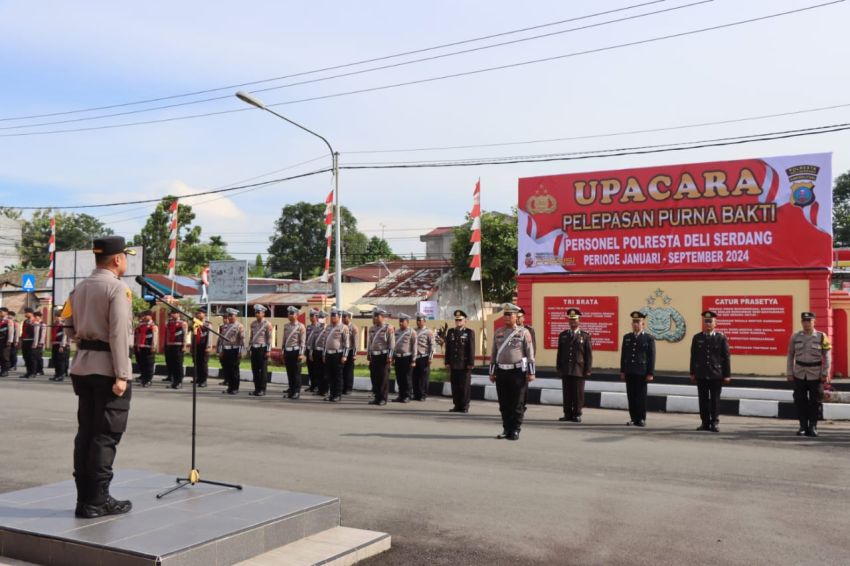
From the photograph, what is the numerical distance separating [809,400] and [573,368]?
3.56 metres

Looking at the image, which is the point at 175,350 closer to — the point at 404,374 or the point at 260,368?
the point at 260,368

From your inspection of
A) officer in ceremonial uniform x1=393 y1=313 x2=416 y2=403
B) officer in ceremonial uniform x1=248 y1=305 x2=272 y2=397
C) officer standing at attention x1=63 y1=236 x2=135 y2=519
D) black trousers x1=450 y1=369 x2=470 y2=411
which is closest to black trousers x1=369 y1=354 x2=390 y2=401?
officer in ceremonial uniform x1=393 y1=313 x2=416 y2=403

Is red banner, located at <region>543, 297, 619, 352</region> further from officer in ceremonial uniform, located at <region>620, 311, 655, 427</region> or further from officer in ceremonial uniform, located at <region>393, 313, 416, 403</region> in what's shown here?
officer in ceremonial uniform, located at <region>620, 311, 655, 427</region>

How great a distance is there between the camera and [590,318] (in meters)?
21.4

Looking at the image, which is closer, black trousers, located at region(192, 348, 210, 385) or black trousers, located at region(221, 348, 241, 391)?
black trousers, located at region(221, 348, 241, 391)

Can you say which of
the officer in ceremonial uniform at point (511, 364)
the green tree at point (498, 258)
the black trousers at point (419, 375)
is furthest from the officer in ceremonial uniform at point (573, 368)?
the green tree at point (498, 258)

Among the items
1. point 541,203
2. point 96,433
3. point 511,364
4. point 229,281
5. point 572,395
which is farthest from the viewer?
point 229,281

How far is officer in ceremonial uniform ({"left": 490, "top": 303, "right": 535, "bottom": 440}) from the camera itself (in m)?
10.6

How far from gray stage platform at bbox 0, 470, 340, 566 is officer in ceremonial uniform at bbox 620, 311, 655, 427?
779cm

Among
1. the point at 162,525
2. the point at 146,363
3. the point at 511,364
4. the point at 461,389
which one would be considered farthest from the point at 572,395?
the point at 146,363

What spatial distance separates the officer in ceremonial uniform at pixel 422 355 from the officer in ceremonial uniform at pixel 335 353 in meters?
1.48

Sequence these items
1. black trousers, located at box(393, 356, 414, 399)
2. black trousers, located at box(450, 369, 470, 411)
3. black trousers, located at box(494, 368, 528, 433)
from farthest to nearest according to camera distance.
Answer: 1. black trousers, located at box(393, 356, 414, 399)
2. black trousers, located at box(450, 369, 470, 411)
3. black trousers, located at box(494, 368, 528, 433)

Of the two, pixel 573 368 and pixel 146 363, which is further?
pixel 146 363

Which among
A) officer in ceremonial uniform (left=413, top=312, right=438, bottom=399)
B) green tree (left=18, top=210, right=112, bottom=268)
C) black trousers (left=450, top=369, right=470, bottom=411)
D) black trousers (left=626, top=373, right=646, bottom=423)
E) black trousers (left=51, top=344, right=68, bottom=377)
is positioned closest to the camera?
black trousers (left=626, top=373, right=646, bottom=423)
